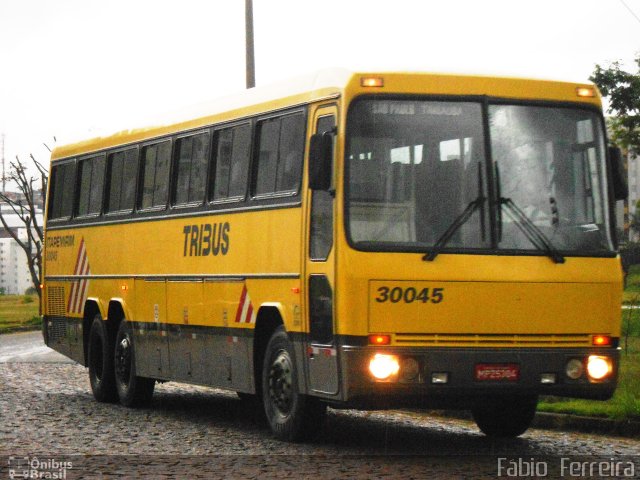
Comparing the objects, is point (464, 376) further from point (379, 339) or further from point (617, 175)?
point (617, 175)

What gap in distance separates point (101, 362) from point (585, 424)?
709cm

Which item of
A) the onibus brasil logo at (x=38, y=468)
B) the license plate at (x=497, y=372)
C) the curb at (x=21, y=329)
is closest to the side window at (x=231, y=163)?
the license plate at (x=497, y=372)

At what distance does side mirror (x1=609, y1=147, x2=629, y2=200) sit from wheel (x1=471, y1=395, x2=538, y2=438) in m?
2.01

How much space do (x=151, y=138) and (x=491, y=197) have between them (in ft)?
21.1

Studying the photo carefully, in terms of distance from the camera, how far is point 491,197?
508 inches

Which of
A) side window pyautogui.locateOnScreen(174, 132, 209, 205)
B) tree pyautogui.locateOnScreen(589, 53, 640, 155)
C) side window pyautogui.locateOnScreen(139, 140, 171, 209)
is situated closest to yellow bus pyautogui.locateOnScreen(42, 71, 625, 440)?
side window pyautogui.locateOnScreen(174, 132, 209, 205)

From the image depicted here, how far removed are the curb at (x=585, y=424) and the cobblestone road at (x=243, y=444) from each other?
0.67 ft

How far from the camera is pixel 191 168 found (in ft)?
55.1

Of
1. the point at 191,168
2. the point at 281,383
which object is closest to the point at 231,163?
the point at 191,168

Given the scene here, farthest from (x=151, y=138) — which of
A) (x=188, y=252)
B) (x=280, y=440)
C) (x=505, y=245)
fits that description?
(x=505, y=245)

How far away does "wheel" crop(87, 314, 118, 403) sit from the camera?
19.4 m

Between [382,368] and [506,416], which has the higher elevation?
[382,368]

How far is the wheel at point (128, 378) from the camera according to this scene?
61.2 feet

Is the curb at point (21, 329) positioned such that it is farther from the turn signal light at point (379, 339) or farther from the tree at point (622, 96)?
the turn signal light at point (379, 339)
